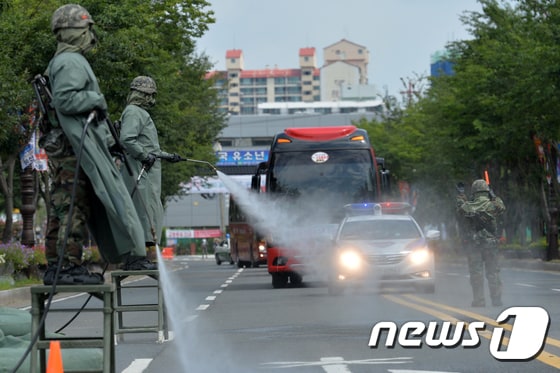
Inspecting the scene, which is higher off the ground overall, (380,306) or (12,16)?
(12,16)

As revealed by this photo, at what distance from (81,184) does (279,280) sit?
19.6 metres

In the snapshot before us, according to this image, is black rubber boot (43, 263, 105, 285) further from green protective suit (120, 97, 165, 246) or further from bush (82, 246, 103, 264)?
bush (82, 246, 103, 264)

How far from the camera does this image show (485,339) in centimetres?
1209

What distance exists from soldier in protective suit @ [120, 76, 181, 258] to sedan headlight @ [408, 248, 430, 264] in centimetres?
1025

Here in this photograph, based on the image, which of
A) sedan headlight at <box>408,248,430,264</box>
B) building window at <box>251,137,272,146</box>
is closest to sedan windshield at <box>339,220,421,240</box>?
sedan headlight at <box>408,248,430,264</box>

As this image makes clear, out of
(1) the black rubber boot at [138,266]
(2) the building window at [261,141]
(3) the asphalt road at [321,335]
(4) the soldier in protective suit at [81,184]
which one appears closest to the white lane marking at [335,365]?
(3) the asphalt road at [321,335]

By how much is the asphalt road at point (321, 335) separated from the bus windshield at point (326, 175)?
4197 millimetres

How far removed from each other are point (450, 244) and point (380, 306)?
50.1 meters

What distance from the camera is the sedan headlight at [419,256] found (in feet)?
72.9

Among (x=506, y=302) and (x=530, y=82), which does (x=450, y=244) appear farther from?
(x=506, y=302)

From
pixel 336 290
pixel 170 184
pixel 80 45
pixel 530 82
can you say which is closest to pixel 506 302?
pixel 336 290

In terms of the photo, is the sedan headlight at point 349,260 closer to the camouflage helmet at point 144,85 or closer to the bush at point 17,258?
the bush at point 17,258

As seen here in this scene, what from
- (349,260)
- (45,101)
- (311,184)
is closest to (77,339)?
(45,101)

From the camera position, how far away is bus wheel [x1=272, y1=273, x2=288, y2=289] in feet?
87.0
